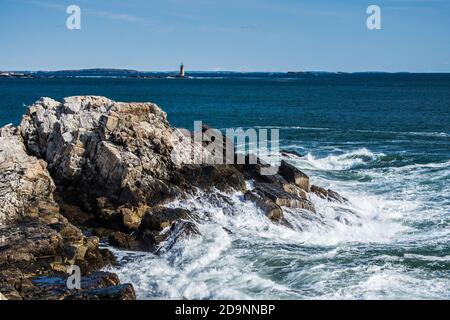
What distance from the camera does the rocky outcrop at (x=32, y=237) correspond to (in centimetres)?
1886

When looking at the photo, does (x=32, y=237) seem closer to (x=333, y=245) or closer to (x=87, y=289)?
(x=87, y=289)

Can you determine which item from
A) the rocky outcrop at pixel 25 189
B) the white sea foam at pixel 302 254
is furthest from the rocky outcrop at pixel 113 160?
the rocky outcrop at pixel 25 189

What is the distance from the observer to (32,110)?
3195 cm

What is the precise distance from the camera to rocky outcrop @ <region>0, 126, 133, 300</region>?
61.9 ft

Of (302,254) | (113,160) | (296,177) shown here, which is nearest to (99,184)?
(113,160)

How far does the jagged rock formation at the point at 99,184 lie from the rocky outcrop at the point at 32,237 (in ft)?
0.13

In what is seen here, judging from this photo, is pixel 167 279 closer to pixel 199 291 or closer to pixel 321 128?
pixel 199 291

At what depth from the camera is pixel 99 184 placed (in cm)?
2800

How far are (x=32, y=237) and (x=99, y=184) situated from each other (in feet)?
22.9

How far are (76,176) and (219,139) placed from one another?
902cm

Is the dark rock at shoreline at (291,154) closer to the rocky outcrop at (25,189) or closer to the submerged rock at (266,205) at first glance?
the submerged rock at (266,205)

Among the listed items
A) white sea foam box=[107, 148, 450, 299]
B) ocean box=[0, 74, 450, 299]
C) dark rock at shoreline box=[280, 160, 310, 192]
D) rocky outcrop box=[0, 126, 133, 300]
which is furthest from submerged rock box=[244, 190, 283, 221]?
rocky outcrop box=[0, 126, 133, 300]

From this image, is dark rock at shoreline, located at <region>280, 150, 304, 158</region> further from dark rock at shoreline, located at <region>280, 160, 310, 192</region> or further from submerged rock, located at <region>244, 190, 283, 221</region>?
submerged rock, located at <region>244, 190, 283, 221</region>

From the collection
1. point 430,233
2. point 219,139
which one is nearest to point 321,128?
point 219,139
